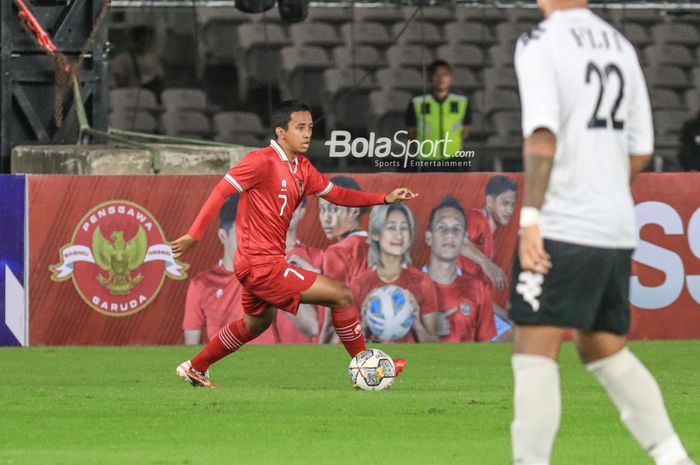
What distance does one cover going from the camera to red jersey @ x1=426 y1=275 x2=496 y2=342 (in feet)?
48.2

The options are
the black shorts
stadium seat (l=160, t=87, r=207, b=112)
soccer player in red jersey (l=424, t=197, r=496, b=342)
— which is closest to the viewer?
the black shorts

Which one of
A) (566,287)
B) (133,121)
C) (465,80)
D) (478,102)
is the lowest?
(133,121)

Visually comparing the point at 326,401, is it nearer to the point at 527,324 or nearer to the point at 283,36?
the point at 527,324

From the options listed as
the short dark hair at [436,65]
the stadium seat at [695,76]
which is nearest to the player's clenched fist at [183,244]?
the short dark hair at [436,65]

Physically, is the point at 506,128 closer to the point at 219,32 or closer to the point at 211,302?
the point at 219,32

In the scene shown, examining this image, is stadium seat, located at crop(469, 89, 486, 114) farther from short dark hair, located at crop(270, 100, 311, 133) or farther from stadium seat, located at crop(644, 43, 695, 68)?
short dark hair, located at crop(270, 100, 311, 133)

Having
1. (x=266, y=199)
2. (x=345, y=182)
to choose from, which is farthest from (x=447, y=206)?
(x=266, y=199)

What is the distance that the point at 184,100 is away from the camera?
1862 cm

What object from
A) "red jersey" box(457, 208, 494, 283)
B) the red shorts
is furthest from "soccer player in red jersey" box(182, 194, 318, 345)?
the red shorts

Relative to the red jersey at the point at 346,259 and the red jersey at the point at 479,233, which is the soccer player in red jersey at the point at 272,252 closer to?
the red jersey at the point at 346,259

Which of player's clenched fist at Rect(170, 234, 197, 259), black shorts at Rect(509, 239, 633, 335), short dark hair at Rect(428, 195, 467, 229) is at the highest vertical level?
black shorts at Rect(509, 239, 633, 335)

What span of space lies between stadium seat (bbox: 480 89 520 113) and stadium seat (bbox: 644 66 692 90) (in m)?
2.33

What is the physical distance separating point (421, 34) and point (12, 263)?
6.88 meters

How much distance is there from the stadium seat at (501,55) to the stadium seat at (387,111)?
4.47 ft
